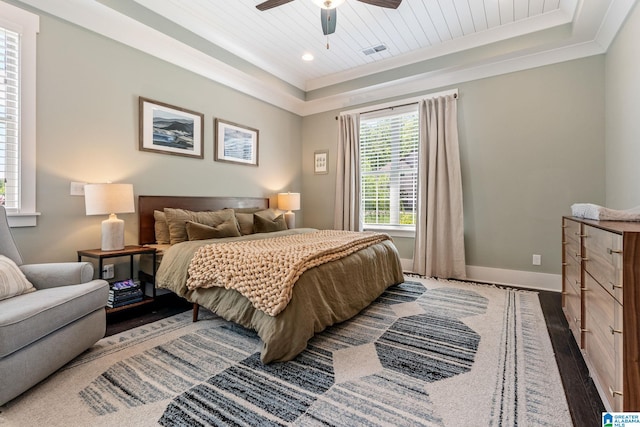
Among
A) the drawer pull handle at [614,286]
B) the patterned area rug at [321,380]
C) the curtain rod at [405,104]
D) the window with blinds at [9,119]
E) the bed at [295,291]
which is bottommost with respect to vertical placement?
the patterned area rug at [321,380]

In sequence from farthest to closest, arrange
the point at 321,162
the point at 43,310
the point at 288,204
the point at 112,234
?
1. the point at 321,162
2. the point at 288,204
3. the point at 112,234
4. the point at 43,310

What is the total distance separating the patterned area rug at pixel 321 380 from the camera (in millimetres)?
1386

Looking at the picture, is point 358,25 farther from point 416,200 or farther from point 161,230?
point 161,230

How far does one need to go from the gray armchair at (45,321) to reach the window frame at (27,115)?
385mm

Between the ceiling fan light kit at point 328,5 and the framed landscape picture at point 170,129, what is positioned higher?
the ceiling fan light kit at point 328,5

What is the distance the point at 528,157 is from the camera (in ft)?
11.7

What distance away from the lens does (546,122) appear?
136 inches

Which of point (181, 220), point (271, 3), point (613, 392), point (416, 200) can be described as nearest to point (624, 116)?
point (416, 200)

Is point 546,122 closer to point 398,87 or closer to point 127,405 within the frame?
point 398,87

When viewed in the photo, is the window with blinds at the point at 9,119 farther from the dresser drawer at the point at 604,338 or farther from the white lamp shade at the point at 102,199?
the dresser drawer at the point at 604,338

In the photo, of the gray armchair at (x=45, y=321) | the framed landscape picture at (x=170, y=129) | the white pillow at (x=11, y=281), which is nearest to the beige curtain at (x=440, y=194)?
the framed landscape picture at (x=170, y=129)

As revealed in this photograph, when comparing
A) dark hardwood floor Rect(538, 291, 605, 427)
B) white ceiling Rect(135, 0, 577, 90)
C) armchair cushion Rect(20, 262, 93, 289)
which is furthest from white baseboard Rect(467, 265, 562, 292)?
armchair cushion Rect(20, 262, 93, 289)

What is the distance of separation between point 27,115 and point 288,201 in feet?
9.55

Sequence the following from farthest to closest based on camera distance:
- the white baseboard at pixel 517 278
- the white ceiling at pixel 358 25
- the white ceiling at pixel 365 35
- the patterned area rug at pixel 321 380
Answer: the white baseboard at pixel 517 278 → the white ceiling at pixel 358 25 → the white ceiling at pixel 365 35 → the patterned area rug at pixel 321 380
